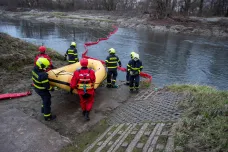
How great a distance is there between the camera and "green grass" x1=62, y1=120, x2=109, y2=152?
3.95 metres

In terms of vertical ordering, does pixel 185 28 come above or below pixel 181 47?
above

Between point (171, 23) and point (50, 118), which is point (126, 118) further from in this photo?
point (171, 23)

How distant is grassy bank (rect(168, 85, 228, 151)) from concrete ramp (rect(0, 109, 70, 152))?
7.32ft

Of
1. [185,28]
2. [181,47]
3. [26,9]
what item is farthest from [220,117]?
[26,9]

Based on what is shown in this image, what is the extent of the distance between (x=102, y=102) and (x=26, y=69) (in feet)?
12.5

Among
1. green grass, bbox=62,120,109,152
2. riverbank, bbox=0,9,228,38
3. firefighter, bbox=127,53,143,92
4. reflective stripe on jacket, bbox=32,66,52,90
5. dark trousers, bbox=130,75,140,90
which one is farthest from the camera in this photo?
riverbank, bbox=0,9,228,38

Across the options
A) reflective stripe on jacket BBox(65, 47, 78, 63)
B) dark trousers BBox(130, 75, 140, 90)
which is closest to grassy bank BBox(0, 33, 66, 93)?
reflective stripe on jacket BBox(65, 47, 78, 63)

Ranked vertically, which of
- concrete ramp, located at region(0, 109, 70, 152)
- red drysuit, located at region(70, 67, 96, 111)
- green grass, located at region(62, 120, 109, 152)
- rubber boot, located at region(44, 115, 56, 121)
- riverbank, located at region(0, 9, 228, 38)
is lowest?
green grass, located at region(62, 120, 109, 152)

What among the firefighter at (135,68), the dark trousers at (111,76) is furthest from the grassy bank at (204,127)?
the dark trousers at (111,76)

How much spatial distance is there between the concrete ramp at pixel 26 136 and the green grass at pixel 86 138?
17 cm

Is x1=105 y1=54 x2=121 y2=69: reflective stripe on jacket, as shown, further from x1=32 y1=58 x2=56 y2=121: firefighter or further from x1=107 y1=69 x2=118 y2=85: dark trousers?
x1=32 y1=58 x2=56 y2=121: firefighter

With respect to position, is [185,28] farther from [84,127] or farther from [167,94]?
[84,127]

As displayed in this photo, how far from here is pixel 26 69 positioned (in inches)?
310

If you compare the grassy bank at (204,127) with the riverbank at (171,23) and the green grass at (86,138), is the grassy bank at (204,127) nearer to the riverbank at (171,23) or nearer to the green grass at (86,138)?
the green grass at (86,138)
